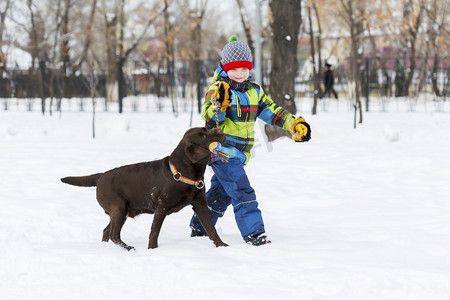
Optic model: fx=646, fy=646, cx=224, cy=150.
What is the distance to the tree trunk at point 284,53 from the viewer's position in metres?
12.5

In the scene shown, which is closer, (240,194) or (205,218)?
(205,218)

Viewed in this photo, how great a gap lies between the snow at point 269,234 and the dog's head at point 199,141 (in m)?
0.63

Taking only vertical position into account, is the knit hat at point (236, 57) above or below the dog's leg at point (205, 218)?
above

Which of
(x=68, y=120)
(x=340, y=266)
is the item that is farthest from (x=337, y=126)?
(x=340, y=266)

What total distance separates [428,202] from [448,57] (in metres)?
22.9

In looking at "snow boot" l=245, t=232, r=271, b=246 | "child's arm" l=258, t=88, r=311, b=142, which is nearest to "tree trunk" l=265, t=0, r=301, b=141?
"child's arm" l=258, t=88, r=311, b=142

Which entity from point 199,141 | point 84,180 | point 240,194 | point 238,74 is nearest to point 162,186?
point 199,141

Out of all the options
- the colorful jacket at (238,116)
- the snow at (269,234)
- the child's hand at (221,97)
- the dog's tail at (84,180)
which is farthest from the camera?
the dog's tail at (84,180)

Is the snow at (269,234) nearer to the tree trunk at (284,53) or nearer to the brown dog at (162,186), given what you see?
the brown dog at (162,186)

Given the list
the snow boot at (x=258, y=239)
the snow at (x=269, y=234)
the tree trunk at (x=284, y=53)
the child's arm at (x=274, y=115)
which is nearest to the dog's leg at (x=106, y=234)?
the snow at (x=269, y=234)

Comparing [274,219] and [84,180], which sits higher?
[84,180]

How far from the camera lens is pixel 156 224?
423 cm

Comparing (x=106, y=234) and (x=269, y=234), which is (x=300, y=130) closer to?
(x=269, y=234)

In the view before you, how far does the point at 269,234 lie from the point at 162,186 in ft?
4.13
